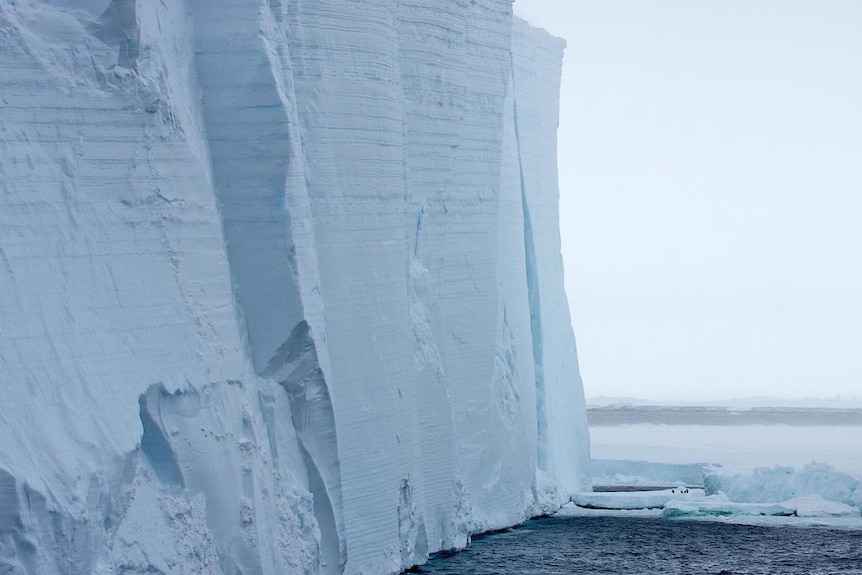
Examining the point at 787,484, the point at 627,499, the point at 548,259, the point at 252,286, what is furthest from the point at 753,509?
the point at 252,286

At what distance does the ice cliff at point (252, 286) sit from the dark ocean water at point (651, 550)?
478 millimetres

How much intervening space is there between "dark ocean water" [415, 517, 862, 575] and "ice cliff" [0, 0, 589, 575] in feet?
1.57

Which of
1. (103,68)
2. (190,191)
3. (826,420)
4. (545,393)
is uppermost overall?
(103,68)

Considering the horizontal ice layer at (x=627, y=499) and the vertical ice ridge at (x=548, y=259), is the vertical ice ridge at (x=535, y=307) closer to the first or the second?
the vertical ice ridge at (x=548, y=259)

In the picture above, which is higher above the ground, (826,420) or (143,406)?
(143,406)

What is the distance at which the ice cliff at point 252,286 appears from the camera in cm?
631

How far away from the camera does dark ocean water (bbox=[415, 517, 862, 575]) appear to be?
975 centimetres

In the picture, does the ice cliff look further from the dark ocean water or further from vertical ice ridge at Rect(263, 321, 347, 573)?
the dark ocean water

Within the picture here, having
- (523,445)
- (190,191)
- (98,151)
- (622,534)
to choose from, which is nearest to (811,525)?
(622,534)

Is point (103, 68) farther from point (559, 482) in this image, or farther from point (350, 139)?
point (559, 482)

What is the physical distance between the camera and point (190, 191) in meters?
7.67

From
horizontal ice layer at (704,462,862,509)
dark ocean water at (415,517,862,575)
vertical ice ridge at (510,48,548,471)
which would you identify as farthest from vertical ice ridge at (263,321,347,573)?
horizontal ice layer at (704,462,862,509)

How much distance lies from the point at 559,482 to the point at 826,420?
15919mm

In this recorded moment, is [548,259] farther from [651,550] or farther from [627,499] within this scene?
[651,550]
